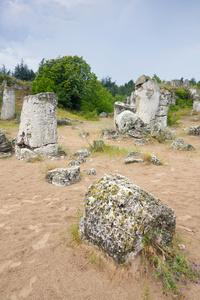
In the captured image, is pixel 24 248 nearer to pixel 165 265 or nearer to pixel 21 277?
pixel 21 277

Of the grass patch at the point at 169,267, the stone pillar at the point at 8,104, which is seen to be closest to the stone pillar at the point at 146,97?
the grass patch at the point at 169,267

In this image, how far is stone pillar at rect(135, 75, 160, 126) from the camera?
11047 mm

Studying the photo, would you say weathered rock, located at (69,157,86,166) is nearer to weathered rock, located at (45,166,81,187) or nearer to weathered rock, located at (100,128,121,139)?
weathered rock, located at (45,166,81,187)

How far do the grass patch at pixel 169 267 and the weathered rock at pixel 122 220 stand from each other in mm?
75

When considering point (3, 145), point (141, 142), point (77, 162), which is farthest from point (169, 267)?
point (141, 142)

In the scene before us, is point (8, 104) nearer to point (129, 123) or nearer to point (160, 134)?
point (129, 123)

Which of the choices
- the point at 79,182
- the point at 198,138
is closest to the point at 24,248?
the point at 79,182

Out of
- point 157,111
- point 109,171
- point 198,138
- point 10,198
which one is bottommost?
point 10,198

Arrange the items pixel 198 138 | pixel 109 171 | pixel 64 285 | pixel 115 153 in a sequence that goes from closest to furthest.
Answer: pixel 64 285, pixel 109 171, pixel 115 153, pixel 198 138

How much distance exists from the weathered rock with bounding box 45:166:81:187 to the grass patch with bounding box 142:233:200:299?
2506 millimetres

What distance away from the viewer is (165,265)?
152 centimetres

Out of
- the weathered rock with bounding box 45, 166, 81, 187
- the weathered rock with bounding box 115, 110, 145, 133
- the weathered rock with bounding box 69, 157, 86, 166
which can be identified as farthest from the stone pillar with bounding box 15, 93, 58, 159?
the weathered rock with bounding box 115, 110, 145, 133

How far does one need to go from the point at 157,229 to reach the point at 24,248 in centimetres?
139

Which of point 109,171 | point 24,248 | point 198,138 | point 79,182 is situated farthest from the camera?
point 198,138
